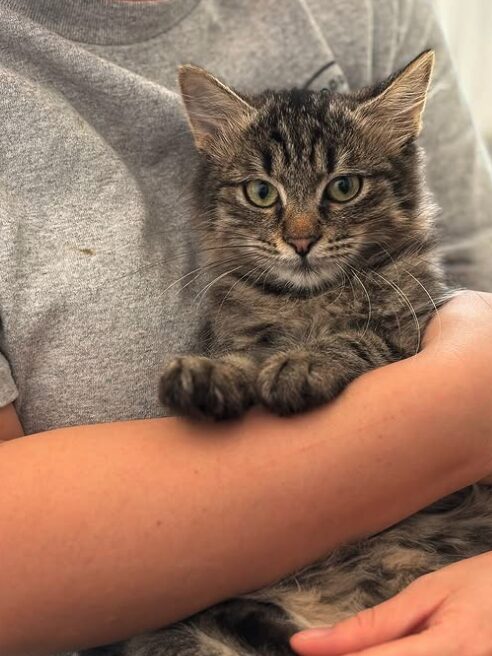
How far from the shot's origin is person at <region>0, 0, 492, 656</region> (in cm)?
83

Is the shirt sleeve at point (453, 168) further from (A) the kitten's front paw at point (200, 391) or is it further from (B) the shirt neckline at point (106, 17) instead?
(A) the kitten's front paw at point (200, 391)

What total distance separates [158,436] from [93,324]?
0.80 feet

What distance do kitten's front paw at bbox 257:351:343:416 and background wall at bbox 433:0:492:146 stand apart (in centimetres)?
177

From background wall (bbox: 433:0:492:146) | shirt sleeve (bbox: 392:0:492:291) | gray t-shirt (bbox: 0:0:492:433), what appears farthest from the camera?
background wall (bbox: 433:0:492:146)

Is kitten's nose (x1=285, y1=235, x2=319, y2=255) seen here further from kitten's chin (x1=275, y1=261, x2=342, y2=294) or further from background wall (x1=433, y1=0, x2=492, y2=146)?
background wall (x1=433, y1=0, x2=492, y2=146)

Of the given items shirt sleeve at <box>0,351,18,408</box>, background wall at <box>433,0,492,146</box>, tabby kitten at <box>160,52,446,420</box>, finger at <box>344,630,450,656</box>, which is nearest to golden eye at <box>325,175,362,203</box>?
tabby kitten at <box>160,52,446,420</box>

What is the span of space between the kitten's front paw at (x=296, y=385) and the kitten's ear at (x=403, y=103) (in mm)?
551

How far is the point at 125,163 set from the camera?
4.00 feet

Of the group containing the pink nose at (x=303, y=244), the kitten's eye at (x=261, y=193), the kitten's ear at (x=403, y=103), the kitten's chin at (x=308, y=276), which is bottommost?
the kitten's chin at (x=308, y=276)

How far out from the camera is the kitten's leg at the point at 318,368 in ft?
3.09

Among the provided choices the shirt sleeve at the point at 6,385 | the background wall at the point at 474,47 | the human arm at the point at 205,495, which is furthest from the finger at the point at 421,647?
the background wall at the point at 474,47

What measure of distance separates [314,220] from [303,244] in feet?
0.18

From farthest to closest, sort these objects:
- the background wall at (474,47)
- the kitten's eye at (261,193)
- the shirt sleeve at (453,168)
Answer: the background wall at (474,47) → the shirt sleeve at (453,168) → the kitten's eye at (261,193)

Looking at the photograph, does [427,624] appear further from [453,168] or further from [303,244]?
[453,168]
